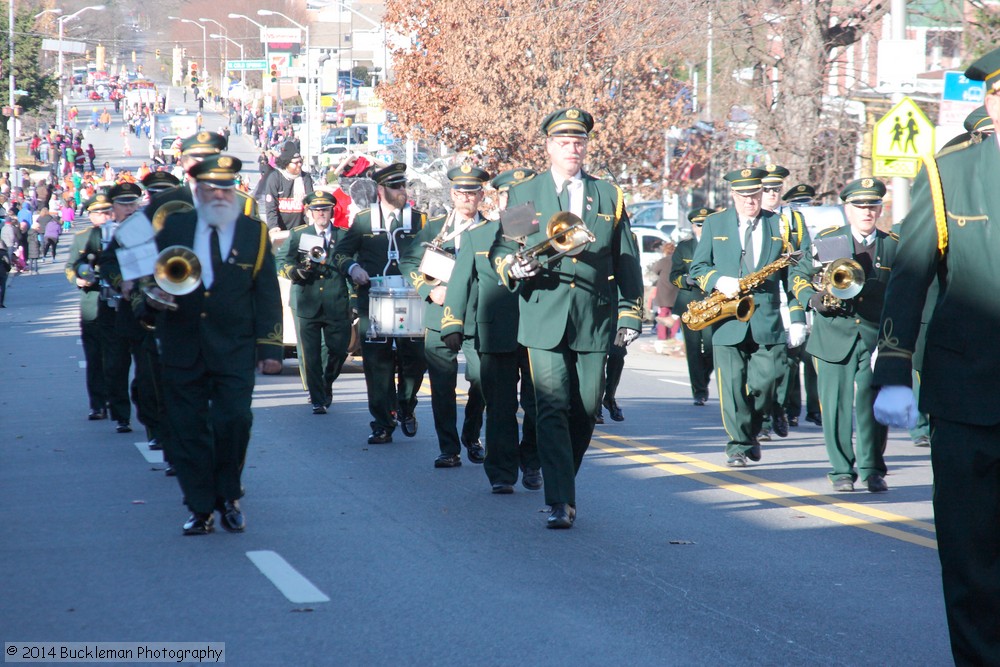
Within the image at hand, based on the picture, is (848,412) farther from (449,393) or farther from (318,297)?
(318,297)

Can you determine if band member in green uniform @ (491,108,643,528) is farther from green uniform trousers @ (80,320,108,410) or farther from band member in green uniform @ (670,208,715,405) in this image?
band member in green uniform @ (670,208,715,405)

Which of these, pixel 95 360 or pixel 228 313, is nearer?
pixel 228 313

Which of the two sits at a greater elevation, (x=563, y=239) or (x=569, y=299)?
(x=563, y=239)

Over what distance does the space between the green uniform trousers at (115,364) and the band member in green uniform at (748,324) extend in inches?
209

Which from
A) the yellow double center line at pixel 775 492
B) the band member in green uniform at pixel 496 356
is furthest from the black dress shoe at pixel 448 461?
the yellow double center line at pixel 775 492

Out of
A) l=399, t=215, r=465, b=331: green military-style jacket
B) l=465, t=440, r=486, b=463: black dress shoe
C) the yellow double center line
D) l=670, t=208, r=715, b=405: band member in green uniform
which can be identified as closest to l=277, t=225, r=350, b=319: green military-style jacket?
l=399, t=215, r=465, b=331: green military-style jacket

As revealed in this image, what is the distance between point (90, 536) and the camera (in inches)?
335

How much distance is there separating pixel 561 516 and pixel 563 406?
2.04 feet

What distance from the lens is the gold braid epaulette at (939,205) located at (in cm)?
470

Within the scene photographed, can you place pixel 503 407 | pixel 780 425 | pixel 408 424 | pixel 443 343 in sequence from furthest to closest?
pixel 780 425 → pixel 408 424 → pixel 443 343 → pixel 503 407

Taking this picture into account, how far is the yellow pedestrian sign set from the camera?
18.5 m

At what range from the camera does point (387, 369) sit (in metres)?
12.5

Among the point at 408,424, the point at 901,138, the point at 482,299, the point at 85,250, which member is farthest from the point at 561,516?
the point at 901,138

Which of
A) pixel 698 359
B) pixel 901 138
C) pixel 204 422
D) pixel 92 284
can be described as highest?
pixel 901 138
